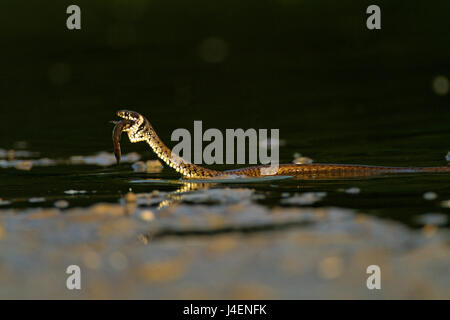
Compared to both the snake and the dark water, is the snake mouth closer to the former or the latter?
the snake

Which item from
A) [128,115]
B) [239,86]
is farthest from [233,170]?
[239,86]

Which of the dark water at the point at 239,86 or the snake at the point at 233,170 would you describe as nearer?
the snake at the point at 233,170

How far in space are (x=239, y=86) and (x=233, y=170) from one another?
15033mm

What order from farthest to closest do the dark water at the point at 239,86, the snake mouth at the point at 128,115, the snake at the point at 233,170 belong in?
the dark water at the point at 239,86 < the snake at the point at 233,170 < the snake mouth at the point at 128,115

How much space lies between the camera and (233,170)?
46.2 ft

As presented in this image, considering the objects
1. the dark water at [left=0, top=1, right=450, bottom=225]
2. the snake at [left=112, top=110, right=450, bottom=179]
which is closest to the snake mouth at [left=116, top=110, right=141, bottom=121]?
the snake at [left=112, top=110, right=450, bottom=179]

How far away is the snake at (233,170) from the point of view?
13055 millimetres

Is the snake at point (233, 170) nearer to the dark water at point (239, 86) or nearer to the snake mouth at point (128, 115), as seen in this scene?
the snake mouth at point (128, 115)

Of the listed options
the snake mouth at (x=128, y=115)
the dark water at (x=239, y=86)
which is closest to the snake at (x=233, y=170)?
the snake mouth at (x=128, y=115)

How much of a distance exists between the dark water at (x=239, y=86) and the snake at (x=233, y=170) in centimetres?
58

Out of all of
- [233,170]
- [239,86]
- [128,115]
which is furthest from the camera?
[239,86]

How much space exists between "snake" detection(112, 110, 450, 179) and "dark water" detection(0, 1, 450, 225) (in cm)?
58

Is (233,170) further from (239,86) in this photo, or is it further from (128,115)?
(239,86)

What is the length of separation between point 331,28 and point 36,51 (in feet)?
45.2
